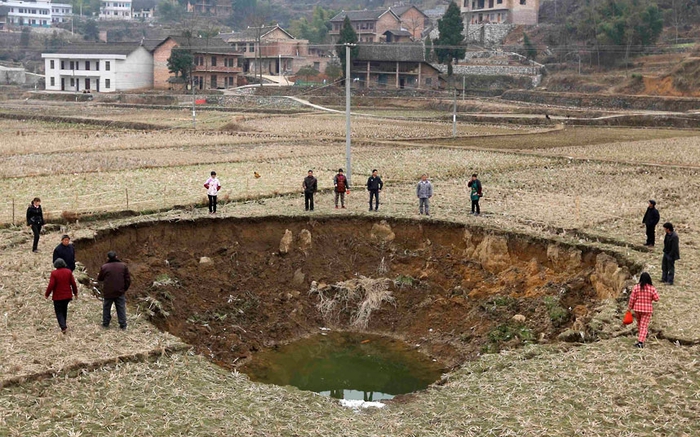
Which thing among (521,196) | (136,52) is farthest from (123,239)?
(136,52)

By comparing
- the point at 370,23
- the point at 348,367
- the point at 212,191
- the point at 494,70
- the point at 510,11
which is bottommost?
the point at 348,367

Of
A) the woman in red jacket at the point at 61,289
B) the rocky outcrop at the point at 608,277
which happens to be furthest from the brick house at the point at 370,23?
the woman in red jacket at the point at 61,289

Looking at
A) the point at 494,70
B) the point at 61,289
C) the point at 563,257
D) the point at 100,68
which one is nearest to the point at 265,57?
the point at 100,68

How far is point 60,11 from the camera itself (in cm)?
17450

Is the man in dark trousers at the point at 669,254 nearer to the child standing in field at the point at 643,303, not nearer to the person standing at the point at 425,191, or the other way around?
the child standing in field at the point at 643,303

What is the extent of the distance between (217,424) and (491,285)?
1130 cm

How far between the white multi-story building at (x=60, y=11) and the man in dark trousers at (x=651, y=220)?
529 feet

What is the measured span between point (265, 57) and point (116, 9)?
79.8 m

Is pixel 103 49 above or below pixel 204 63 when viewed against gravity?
above

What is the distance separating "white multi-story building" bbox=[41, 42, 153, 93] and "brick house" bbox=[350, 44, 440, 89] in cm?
2503

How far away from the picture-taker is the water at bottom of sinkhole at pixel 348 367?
17062 mm

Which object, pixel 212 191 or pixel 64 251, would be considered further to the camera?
pixel 212 191

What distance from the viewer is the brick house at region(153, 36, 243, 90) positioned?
Answer: 93062mm

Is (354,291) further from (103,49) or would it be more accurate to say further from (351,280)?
(103,49)
